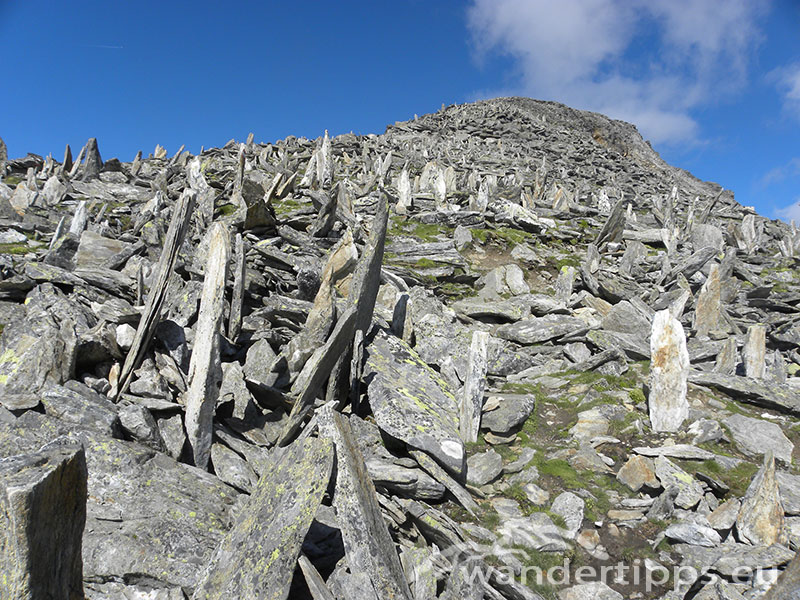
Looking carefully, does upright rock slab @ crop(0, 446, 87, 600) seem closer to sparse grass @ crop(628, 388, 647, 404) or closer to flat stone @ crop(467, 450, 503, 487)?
flat stone @ crop(467, 450, 503, 487)

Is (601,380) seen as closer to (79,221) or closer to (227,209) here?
(227,209)

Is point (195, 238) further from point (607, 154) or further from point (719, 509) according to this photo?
point (607, 154)

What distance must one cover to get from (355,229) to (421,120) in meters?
68.8

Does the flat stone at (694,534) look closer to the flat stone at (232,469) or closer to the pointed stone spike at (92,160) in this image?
the flat stone at (232,469)

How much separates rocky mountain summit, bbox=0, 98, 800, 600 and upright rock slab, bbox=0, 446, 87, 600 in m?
0.01

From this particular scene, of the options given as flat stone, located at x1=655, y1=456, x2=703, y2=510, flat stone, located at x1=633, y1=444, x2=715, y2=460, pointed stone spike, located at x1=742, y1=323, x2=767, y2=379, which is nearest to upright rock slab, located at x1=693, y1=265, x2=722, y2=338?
pointed stone spike, located at x1=742, y1=323, x2=767, y2=379

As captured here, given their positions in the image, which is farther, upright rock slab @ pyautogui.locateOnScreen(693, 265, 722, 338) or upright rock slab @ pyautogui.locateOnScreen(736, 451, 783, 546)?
upright rock slab @ pyautogui.locateOnScreen(693, 265, 722, 338)

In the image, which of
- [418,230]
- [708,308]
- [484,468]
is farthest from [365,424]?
[418,230]

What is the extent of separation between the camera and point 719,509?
248 inches

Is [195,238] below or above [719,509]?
above

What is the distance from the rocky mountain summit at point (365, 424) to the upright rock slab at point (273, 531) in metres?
0.02

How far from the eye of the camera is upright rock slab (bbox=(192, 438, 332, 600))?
4.20 meters

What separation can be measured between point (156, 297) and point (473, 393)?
5.91 meters

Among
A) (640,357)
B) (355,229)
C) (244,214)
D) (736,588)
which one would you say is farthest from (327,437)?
(355,229)
